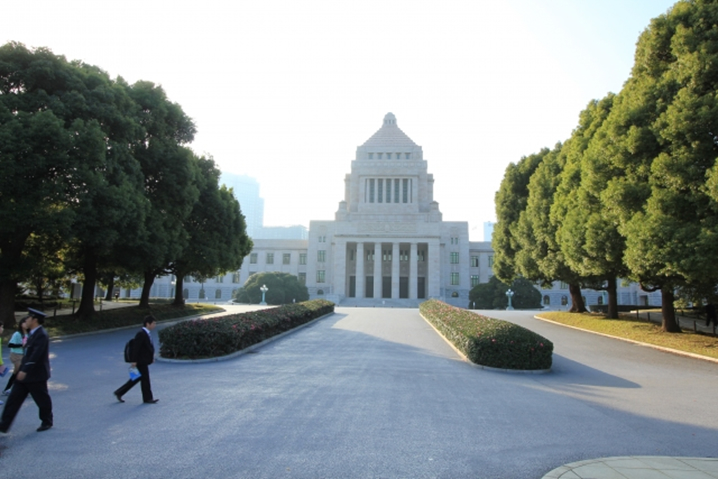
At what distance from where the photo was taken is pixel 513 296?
53.1 m

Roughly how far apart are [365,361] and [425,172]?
62.6 metres

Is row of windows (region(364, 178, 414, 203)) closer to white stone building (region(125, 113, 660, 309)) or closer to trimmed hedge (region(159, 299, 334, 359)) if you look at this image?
white stone building (region(125, 113, 660, 309))

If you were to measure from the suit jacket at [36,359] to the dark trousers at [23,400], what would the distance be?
0.09 meters

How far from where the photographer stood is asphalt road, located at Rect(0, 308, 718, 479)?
5.08 metres

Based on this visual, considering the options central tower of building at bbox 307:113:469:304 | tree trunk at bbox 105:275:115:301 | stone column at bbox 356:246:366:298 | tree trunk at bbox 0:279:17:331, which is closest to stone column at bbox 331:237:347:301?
central tower of building at bbox 307:113:469:304

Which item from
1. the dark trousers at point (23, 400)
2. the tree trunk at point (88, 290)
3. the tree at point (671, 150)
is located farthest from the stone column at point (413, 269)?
the dark trousers at point (23, 400)

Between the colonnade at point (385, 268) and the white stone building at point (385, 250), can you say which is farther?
the white stone building at point (385, 250)

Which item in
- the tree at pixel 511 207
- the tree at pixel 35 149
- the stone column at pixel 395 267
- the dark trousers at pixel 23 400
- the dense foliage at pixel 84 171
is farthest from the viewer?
the stone column at pixel 395 267

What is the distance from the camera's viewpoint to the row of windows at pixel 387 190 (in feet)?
232

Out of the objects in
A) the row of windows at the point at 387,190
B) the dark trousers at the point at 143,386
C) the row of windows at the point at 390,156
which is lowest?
the dark trousers at the point at 143,386

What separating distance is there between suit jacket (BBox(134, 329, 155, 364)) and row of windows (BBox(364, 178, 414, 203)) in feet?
208

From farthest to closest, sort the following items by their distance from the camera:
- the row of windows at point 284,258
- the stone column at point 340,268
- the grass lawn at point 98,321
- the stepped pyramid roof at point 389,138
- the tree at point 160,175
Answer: the row of windows at point 284,258, the stepped pyramid roof at point 389,138, the stone column at point 340,268, the tree at point 160,175, the grass lawn at point 98,321

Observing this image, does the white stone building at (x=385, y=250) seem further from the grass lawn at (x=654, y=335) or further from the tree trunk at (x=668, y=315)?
the tree trunk at (x=668, y=315)

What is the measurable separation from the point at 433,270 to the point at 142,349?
5562 centimetres
